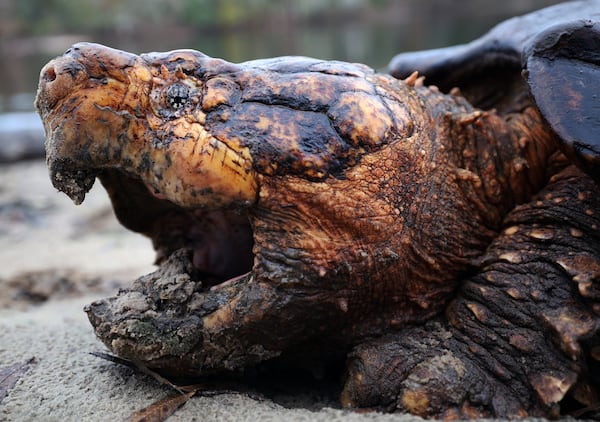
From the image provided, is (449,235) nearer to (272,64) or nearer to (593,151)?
(593,151)

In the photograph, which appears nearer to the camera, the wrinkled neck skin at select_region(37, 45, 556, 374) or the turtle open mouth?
the wrinkled neck skin at select_region(37, 45, 556, 374)

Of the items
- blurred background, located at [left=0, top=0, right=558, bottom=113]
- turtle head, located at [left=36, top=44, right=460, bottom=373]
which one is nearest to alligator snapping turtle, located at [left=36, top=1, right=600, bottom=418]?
turtle head, located at [left=36, top=44, right=460, bottom=373]

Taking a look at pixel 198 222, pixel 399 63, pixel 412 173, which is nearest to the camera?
pixel 412 173

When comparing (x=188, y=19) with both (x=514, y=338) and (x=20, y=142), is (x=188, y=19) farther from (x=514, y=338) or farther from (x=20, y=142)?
(x=514, y=338)

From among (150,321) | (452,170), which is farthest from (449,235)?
(150,321)

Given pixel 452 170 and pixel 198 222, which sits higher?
pixel 452 170

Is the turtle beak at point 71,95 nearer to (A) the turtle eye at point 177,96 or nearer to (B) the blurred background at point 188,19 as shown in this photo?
(A) the turtle eye at point 177,96

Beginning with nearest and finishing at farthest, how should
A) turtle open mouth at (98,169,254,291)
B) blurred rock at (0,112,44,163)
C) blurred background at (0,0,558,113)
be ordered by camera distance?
turtle open mouth at (98,169,254,291), blurred rock at (0,112,44,163), blurred background at (0,0,558,113)

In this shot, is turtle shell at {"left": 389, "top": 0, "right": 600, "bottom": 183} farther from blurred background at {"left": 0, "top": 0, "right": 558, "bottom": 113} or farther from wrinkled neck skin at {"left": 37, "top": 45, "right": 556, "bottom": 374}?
blurred background at {"left": 0, "top": 0, "right": 558, "bottom": 113}

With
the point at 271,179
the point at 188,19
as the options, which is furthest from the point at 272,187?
the point at 188,19
